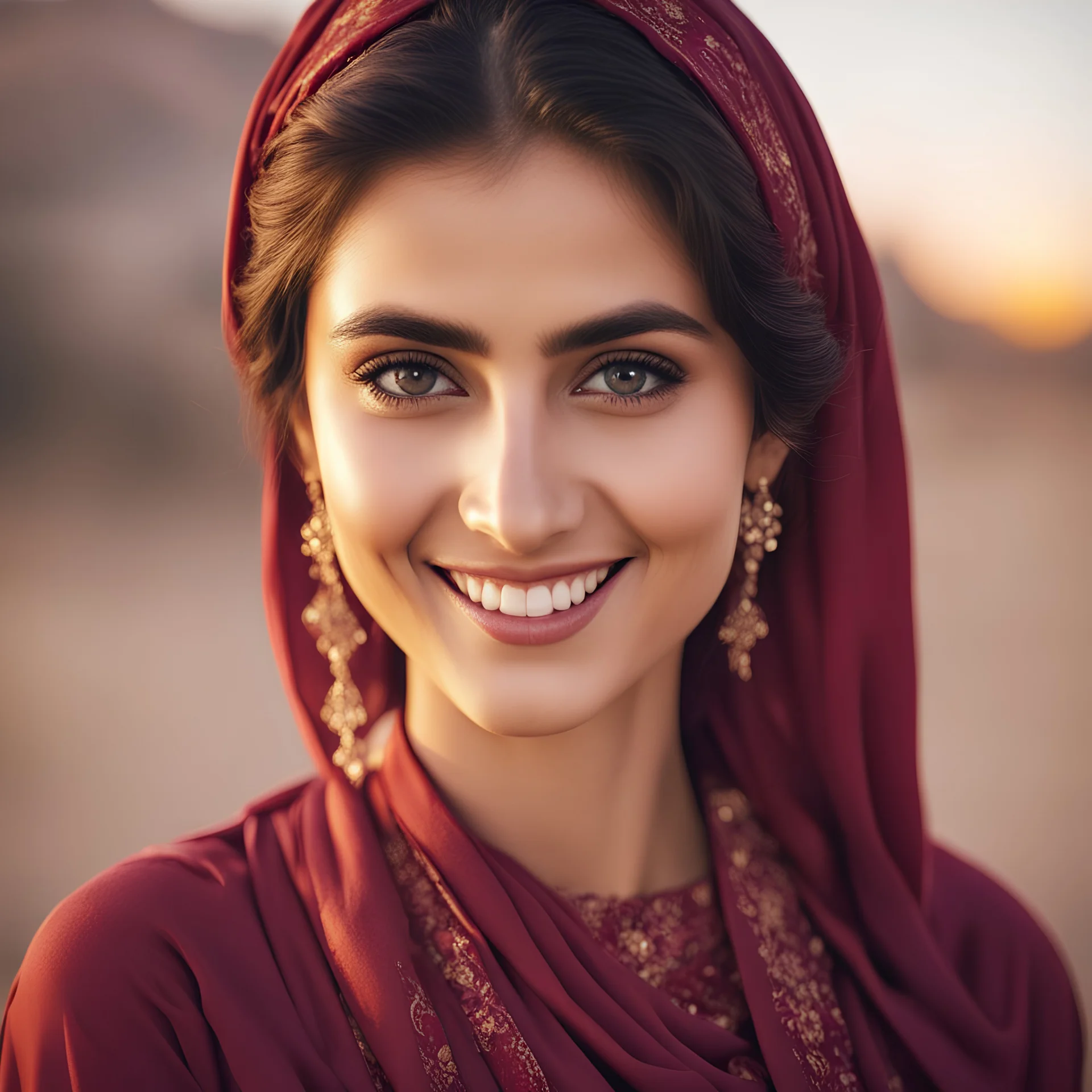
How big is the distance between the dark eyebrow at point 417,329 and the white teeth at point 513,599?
193mm

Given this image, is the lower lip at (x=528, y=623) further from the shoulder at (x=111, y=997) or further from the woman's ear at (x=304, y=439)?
the shoulder at (x=111, y=997)

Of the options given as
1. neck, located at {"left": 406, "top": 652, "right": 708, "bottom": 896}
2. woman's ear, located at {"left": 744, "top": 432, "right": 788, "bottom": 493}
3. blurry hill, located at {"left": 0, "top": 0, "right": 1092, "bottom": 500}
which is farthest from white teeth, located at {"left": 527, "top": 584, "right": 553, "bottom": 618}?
blurry hill, located at {"left": 0, "top": 0, "right": 1092, "bottom": 500}

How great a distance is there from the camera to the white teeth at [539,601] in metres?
0.88

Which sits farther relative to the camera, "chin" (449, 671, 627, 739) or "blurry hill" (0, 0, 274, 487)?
"blurry hill" (0, 0, 274, 487)

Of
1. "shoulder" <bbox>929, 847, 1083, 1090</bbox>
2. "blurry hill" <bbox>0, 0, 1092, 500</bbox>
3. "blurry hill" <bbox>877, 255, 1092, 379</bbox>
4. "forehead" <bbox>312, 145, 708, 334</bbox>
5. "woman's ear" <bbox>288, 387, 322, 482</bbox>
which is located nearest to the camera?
"forehead" <bbox>312, 145, 708, 334</bbox>

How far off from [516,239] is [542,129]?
0.09 metres

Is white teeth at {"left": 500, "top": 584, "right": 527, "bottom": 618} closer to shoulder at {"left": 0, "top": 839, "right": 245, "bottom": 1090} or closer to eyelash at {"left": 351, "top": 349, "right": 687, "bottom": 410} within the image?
eyelash at {"left": 351, "top": 349, "right": 687, "bottom": 410}

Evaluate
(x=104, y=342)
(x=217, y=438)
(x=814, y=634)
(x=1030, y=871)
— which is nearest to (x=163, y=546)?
(x=217, y=438)

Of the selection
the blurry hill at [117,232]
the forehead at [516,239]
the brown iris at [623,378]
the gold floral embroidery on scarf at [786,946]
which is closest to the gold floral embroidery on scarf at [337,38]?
the forehead at [516,239]

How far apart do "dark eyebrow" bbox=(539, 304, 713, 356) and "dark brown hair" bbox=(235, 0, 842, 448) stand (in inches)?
2.1

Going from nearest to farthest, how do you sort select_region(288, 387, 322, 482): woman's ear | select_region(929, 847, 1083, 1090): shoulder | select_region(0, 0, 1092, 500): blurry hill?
select_region(288, 387, 322, 482): woman's ear, select_region(929, 847, 1083, 1090): shoulder, select_region(0, 0, 1092, 500): blurry hill

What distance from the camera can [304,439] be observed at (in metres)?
1.01

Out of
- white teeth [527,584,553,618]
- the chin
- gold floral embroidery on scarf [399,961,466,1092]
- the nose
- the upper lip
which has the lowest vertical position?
gold floral embroidery on scarf [399,961,466,1092]

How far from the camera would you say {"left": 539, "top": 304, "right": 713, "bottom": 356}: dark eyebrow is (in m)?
0.82
